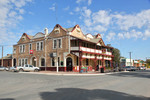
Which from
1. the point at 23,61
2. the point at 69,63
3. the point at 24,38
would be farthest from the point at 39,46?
the point at 69,63

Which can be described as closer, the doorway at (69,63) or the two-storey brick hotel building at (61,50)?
the two-storey brick hotel building at (61,50)

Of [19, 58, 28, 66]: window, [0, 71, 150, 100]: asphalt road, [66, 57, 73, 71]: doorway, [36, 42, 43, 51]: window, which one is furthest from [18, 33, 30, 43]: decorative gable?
[0, 71, 150, 100]: asphalt road

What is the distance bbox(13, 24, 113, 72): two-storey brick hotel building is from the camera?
29.9 metres

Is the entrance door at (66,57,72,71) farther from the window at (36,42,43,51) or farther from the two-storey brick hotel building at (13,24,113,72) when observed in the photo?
the window at (36,42,43,51)

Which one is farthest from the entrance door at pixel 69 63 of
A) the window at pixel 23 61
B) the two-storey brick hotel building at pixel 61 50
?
the window at pixel 23 61

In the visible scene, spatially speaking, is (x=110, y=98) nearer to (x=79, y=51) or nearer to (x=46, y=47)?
(x=79, y=51)

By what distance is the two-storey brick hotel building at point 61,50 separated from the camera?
29.9 m

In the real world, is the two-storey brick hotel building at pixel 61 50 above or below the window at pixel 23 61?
above

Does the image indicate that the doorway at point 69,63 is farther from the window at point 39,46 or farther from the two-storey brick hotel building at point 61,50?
the window at point 39,46

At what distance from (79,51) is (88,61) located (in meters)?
7.23

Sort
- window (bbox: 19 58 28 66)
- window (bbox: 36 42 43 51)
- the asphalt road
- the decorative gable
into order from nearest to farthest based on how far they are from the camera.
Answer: the asphalt road, window (bbox: 36 42 43 51), window (bbox: 19 58 28 66), the decorative gable

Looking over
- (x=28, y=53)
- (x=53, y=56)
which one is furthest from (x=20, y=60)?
(x=53, y=56)

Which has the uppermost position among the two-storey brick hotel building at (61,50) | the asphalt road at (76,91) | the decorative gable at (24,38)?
the decorative gable at (24,38)

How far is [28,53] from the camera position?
3797cm
